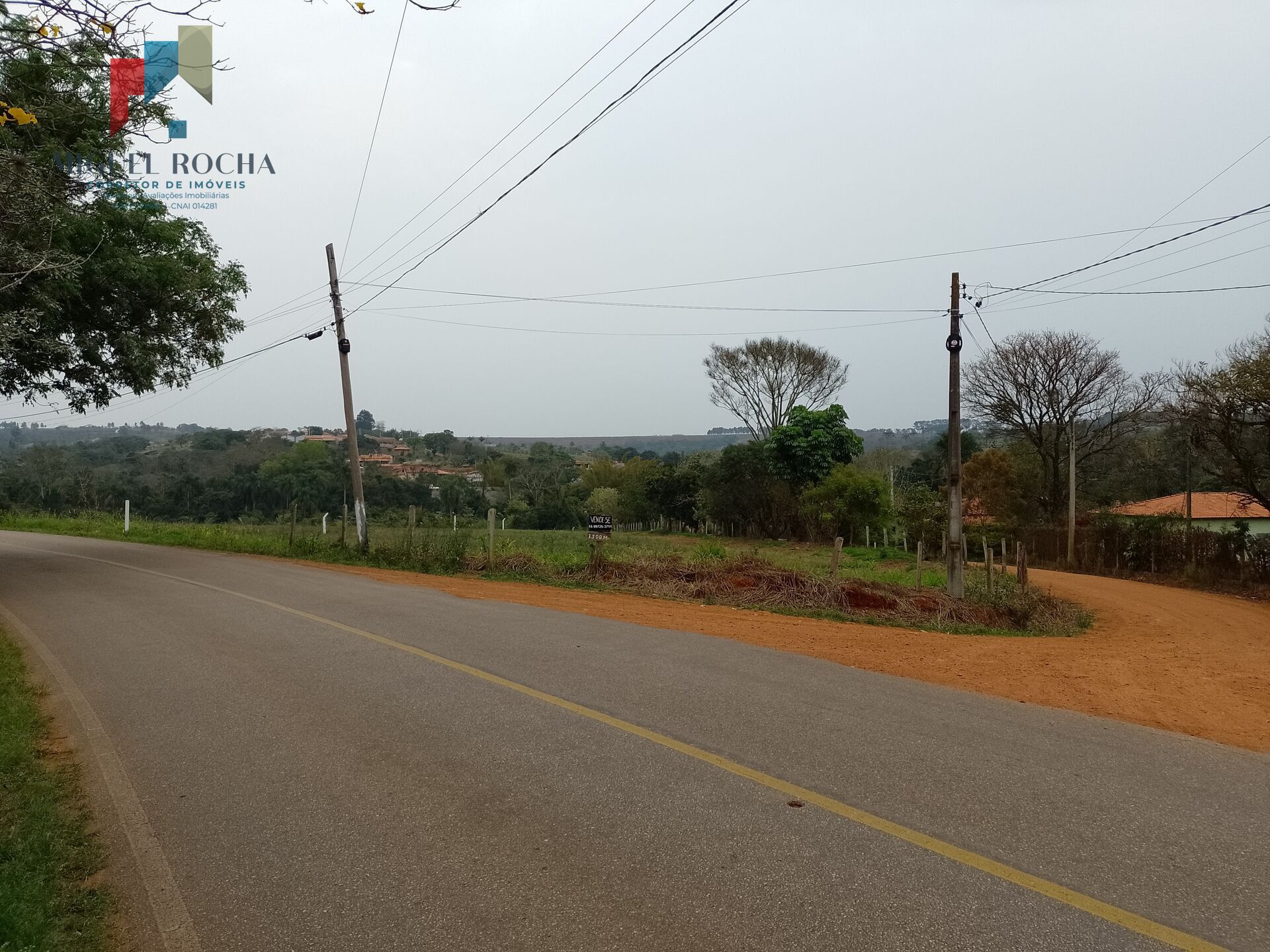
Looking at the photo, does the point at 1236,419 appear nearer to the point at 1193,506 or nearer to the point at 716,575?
the point at 716,575

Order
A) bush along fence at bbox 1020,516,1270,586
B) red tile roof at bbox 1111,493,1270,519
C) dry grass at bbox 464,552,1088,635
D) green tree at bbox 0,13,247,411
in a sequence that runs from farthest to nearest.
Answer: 1. red tile roof at bbox 1111,493,1270,519
2. bush along fence at bbox 1020,516,1270,586
3. dry grass at bbox 464,552,1088,635
4. green tree at bbox 0,13,247,411

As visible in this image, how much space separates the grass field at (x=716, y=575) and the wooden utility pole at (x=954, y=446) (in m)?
0.57

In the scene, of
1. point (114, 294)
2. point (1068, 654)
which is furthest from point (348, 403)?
point (1068, 654)

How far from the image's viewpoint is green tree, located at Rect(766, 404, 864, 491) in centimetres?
4247

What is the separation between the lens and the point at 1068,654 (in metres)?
10.4

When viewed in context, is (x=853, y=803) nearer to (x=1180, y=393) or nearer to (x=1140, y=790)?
(x=1140, y=790)


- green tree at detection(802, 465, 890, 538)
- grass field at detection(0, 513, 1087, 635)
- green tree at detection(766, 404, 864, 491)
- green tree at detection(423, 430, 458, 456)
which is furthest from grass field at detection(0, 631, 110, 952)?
green tree at detection(423, 430, 458, 456)

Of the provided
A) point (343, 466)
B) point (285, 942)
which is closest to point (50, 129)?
point (285, 942)

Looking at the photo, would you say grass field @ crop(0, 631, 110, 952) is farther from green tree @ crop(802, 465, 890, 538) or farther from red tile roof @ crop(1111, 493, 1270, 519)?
red tile roof @ crop(1111, 493, 1270, 519)

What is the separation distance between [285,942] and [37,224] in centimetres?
546

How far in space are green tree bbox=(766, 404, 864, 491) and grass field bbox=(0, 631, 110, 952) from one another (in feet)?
127

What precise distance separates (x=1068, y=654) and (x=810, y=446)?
3262cm

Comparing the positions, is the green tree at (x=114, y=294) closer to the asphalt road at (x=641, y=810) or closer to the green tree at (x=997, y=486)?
the asphalt road at (x=641, y=810)

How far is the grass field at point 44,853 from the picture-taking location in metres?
3.47
